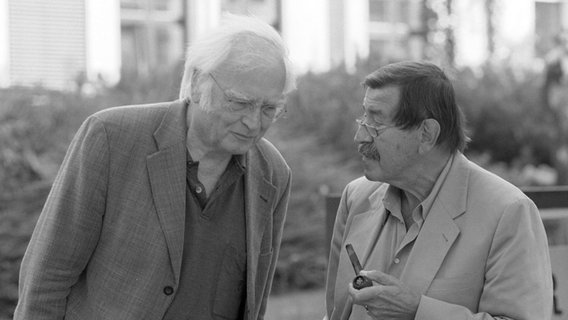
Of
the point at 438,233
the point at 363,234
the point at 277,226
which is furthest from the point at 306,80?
the point at 438,233

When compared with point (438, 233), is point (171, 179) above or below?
above

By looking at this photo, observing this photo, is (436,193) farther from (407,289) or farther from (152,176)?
(152,176)

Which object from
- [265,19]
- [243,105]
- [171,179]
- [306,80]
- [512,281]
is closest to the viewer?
[512,281]

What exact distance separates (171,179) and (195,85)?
0.30 metres

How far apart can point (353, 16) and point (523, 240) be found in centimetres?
1028

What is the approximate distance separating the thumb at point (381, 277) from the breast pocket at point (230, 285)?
1.49 feet

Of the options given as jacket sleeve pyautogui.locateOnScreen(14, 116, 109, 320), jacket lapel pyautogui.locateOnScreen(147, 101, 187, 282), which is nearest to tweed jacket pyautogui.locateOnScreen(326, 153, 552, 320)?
jacket lapel pyautogui.locateOnScreen(147, 101, 187, 282)

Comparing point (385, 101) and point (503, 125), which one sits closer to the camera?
point (385, 101)

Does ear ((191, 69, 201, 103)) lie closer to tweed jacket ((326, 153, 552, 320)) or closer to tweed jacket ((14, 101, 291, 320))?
tweed jacket ((14, 101, 291, 320))

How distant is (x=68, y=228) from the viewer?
2.85m

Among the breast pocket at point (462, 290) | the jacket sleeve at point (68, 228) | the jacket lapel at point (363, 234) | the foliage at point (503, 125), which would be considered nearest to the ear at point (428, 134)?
the jacket lapel at point (363, 234)

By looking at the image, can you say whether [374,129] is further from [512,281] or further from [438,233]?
[512,281]

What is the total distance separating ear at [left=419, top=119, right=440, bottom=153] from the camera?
9.47 ft

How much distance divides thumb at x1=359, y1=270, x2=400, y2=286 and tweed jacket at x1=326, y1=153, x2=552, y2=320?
4.0 inches
